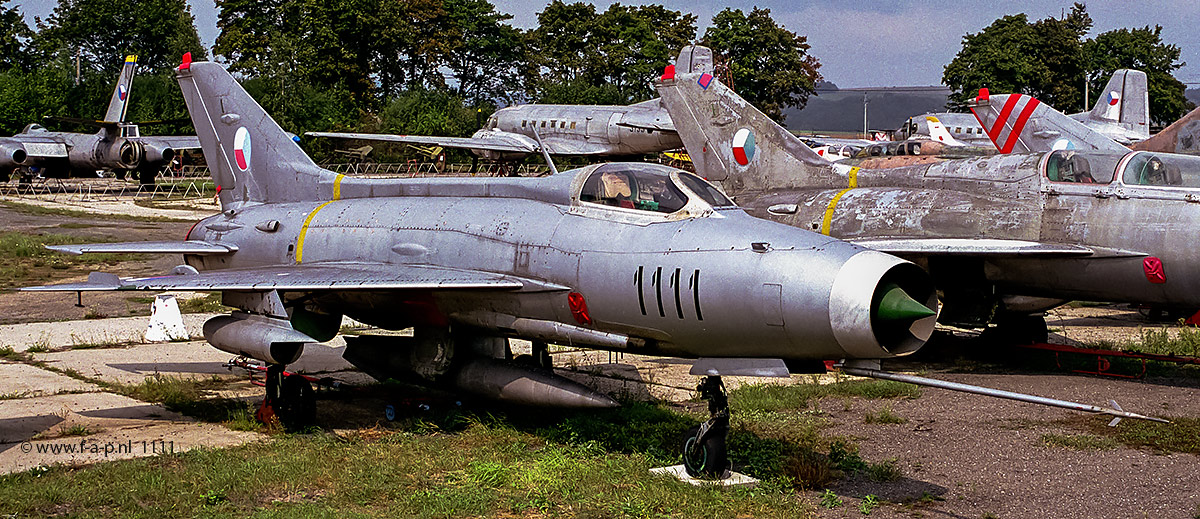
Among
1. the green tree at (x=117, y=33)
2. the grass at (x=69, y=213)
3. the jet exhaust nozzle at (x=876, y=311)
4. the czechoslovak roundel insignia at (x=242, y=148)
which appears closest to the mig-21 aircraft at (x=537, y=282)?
the jet exhaust nozzle at (x=876, y=311)

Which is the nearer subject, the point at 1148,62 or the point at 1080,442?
the point at 1080,442

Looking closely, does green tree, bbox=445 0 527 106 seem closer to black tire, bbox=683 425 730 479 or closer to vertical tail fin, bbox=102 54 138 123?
vertical tail fin, bbox=102 54 138 123

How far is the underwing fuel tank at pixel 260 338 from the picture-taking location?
9242 millimetres

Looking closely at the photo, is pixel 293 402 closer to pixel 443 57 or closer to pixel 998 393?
pixel 998 393

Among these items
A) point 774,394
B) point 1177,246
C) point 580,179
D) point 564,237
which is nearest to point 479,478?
point 564,237

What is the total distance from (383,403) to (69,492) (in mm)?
3891

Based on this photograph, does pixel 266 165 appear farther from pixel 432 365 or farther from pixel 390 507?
pixel 390 507

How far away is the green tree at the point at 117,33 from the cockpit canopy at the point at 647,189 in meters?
91.8

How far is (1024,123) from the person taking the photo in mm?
19688

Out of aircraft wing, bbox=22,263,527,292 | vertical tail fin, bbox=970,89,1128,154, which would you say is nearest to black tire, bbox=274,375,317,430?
aircraft wing, bbox=22,263,527,292

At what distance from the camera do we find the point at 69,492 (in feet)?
24.4

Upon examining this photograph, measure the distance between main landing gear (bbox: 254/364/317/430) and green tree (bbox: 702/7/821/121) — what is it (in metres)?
78.0

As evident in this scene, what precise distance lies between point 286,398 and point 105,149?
3985cm

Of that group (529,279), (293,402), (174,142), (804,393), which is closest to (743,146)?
(804,393)
